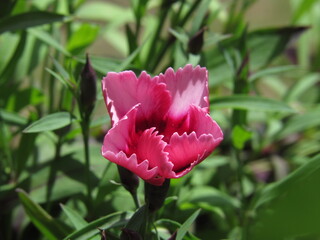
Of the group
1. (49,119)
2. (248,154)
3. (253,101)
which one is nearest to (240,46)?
(253,101)

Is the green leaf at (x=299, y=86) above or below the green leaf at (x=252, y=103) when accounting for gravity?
below

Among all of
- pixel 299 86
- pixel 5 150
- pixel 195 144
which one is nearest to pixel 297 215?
pixel 195 144

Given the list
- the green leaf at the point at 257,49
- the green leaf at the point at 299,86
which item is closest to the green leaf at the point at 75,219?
the green leaf at the point at 257,49

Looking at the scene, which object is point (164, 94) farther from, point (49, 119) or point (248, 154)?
point (248, 154)

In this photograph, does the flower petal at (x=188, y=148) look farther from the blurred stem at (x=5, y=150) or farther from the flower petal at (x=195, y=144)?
the blurred stem at (x=5, y=150)

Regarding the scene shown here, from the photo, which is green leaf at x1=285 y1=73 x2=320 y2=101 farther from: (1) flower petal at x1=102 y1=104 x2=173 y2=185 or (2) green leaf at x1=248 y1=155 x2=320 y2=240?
(2) green leaf at x1=248 y1=155 x2=320 y2=240

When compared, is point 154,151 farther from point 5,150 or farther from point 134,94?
point 5,150
